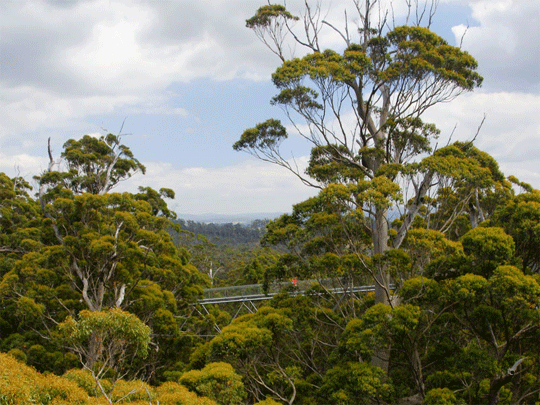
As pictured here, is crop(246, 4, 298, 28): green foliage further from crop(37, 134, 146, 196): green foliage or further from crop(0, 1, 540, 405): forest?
crop(37, 134, 146, 196): green foliage

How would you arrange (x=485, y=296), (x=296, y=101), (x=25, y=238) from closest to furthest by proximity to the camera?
(x=485, y=296), (x=296, y=101), (x=25, y=238)

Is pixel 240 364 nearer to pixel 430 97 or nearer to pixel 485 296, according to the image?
pixel 485 296

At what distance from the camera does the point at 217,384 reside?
28.6ft

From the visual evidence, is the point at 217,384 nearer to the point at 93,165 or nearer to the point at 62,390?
the point at 62,390

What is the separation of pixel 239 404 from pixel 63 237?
334 inches

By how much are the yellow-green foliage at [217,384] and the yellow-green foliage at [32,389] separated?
2.63m

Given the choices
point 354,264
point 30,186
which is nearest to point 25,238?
point 30,186

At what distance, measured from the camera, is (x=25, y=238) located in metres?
15.8

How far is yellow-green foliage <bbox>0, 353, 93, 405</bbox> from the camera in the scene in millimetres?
5257

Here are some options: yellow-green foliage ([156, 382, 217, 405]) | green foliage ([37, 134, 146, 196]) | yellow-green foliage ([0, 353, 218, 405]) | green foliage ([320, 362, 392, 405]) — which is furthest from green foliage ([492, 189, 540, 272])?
green foliage ([37, 134, 146, 196])

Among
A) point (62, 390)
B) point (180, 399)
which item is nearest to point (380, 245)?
point (180, 399)

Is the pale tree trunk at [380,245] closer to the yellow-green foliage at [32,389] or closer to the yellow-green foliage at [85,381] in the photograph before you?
the yellow-green foliage at [85,381]

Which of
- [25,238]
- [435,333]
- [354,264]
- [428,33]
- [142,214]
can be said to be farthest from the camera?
[25,238]

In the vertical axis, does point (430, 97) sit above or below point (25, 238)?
above
